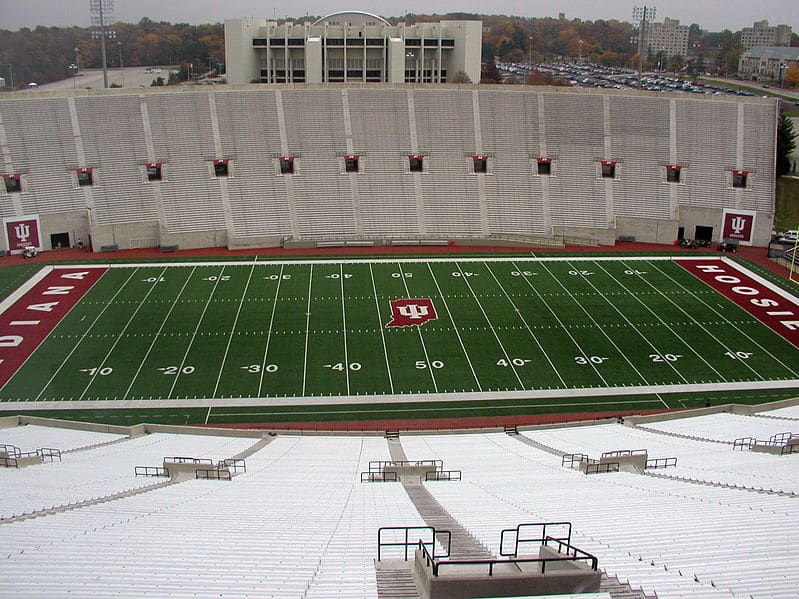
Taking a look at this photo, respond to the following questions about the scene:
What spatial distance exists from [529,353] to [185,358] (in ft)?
34.0

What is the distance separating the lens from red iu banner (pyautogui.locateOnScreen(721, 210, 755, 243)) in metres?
34.0

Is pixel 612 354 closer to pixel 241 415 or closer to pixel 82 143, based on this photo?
pixel 241 415

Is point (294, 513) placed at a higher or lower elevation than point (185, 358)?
higher

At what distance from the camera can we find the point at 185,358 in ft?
72.2

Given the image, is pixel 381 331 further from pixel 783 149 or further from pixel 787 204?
pixel 783 149

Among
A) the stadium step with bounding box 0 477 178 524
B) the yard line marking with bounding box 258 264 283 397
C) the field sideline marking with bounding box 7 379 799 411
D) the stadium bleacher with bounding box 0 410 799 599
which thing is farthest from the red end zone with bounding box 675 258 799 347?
the stadium step with bounding box 0 477 178 524

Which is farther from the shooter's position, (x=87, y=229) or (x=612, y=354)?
(x=87, y=229)

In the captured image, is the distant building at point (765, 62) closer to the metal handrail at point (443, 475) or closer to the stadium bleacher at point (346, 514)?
the stadium bleacher at point (346, 514)

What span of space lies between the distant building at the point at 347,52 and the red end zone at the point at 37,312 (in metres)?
48.1

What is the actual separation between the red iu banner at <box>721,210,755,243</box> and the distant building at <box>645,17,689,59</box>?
11485cm

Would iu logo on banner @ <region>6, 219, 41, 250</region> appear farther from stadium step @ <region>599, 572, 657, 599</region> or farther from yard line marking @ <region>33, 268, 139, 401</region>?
stadium step @ <region>599, 572, 657, 599</region>

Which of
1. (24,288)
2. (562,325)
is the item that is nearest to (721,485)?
(562,325)

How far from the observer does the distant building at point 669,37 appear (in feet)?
453

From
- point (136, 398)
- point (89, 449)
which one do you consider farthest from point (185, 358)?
point (89, 449)
